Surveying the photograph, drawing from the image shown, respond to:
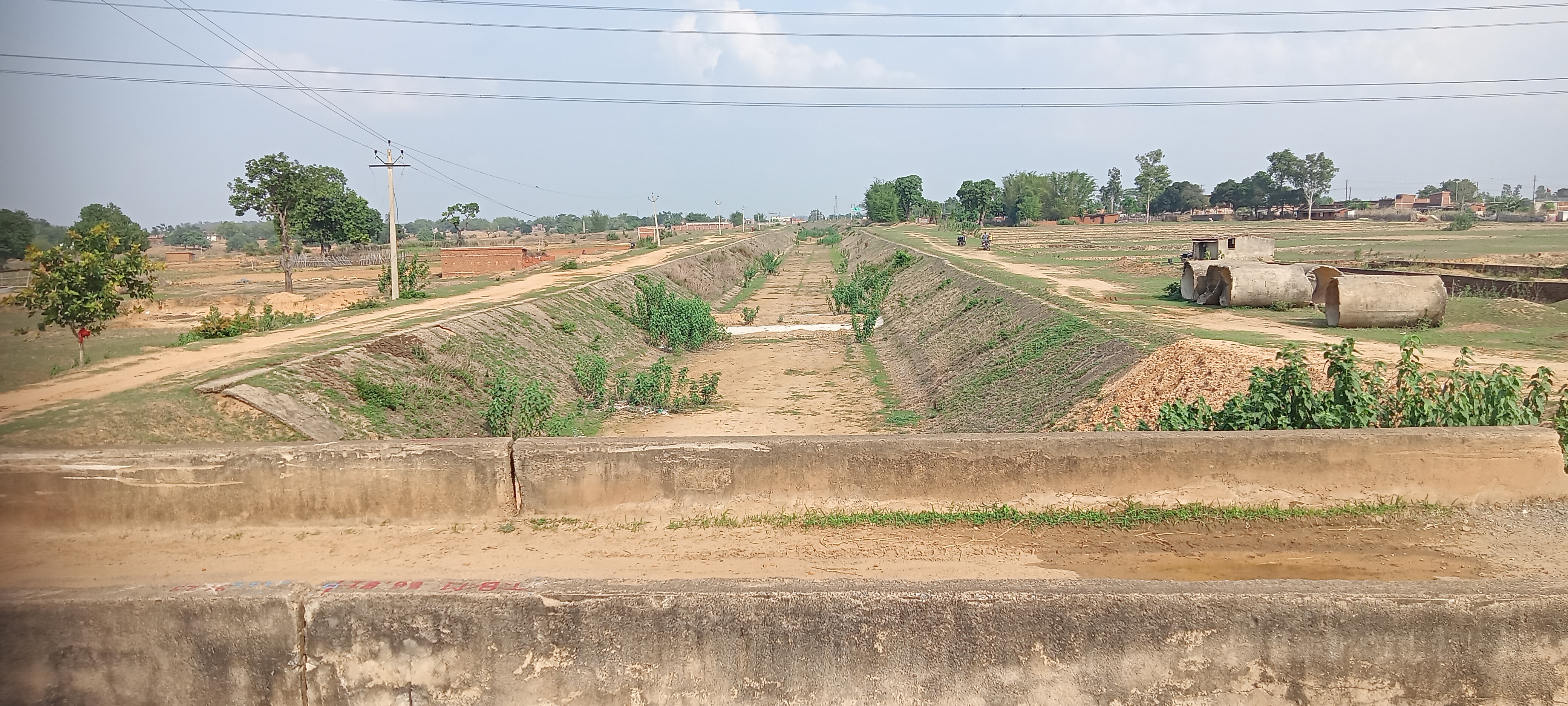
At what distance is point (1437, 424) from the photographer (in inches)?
274

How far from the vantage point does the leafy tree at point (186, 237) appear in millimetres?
108312

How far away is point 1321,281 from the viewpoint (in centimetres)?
1619

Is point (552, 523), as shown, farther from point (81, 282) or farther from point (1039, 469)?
point (81, 282)

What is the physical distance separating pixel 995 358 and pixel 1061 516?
9950 mm

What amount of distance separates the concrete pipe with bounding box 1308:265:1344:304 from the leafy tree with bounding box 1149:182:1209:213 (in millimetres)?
100813

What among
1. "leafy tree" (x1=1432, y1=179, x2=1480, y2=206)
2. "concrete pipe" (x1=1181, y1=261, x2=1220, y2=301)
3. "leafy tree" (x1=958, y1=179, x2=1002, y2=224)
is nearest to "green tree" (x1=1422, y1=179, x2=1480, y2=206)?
"leafy tree" (x1=1432, y1=179, x2=1480, y2=206)

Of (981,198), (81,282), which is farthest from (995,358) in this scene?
(981,198)

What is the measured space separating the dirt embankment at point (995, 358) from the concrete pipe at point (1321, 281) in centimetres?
451

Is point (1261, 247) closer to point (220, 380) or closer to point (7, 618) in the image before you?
point (220, 380)

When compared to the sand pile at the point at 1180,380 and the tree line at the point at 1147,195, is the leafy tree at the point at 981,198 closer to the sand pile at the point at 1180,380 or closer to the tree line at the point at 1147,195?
the tree line at the point at 1147,195

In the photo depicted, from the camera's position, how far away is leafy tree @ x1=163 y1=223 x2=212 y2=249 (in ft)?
355

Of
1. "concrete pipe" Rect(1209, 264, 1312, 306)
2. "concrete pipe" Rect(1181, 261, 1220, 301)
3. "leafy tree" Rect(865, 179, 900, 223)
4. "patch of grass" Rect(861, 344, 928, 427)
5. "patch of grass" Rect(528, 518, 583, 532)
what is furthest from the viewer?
"leafy tree" Rect(865, 179, 900, 223)

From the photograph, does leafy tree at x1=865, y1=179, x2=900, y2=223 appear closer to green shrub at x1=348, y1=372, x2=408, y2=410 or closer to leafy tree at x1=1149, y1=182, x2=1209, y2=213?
leafy tree at x1=1149, y1=182, x2=1209, y2=213

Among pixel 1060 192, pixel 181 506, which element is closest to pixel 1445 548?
pixel 181 506
